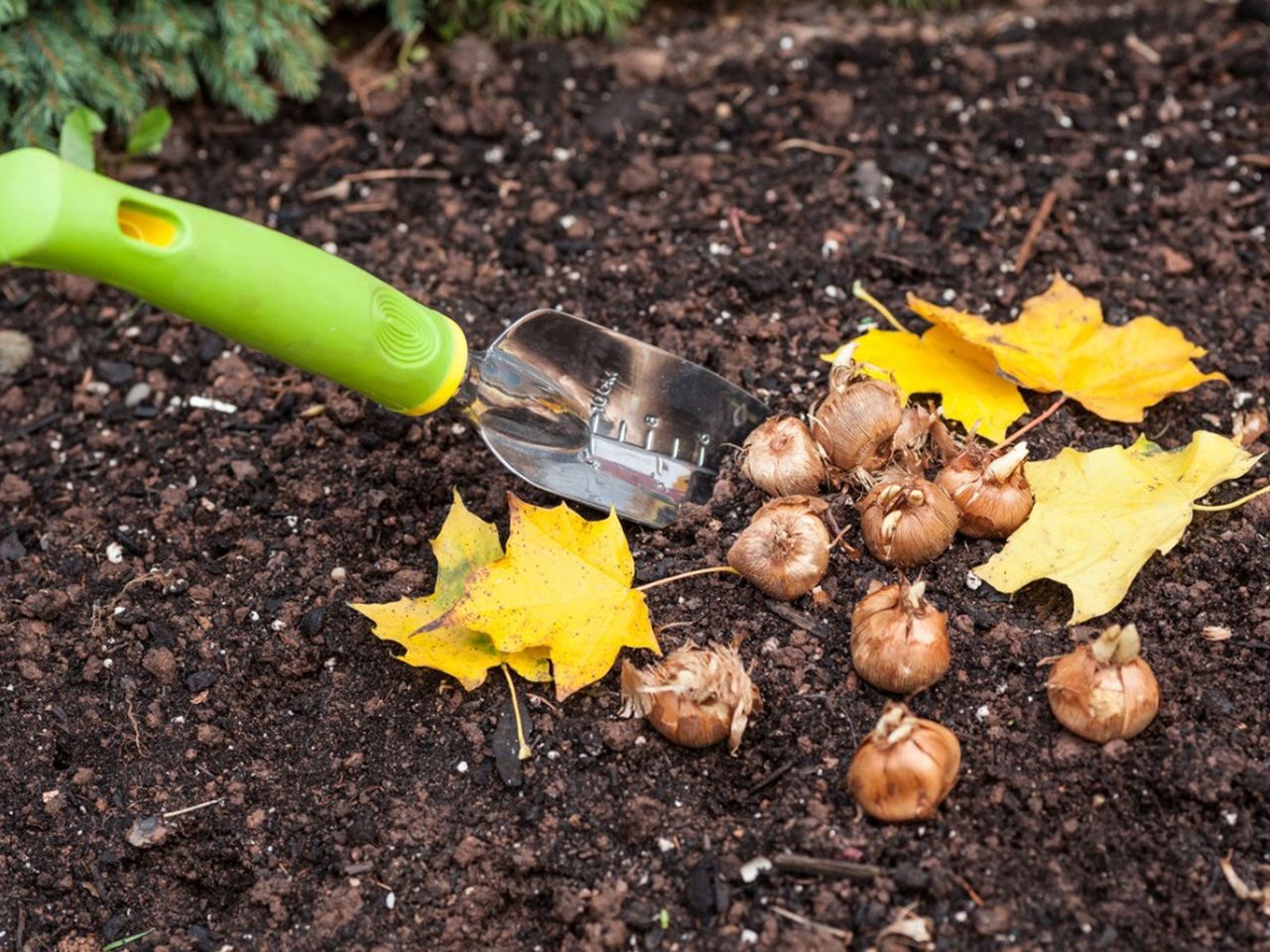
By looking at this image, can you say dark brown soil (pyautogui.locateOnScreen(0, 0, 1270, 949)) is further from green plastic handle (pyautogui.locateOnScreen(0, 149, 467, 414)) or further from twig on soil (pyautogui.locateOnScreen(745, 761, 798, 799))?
green plastic handle (pyautogui.locateOnScreen(0, 149, 467, 414))

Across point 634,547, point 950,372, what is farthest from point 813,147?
point 634,547

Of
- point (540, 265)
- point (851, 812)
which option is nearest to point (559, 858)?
point (851, 812)

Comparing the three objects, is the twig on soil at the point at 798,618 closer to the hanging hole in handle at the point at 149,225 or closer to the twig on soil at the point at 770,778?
the twig on soil at the point at 770,778

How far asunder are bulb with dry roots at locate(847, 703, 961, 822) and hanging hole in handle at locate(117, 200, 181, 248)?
37.9 inches

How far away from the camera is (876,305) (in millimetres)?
2133

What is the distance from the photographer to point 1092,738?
1603mm

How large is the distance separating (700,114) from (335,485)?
110 centimetres

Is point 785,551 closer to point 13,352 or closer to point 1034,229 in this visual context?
point 1034,229

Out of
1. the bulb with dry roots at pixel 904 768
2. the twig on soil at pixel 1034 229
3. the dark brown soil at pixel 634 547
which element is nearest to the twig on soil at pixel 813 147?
the dark brown soil at pixel 634 547

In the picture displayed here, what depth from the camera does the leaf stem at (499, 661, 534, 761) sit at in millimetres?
1721

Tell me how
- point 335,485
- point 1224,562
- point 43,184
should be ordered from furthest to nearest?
point 335,485 < point 1224,562 < point 43,184

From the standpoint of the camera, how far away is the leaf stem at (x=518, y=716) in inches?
67.7

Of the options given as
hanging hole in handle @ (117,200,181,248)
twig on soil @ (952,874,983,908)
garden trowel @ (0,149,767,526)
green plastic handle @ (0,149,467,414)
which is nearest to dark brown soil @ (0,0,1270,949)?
twig on soil @ (952,874,983,908)

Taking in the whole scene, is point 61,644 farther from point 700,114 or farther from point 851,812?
point 700,114
